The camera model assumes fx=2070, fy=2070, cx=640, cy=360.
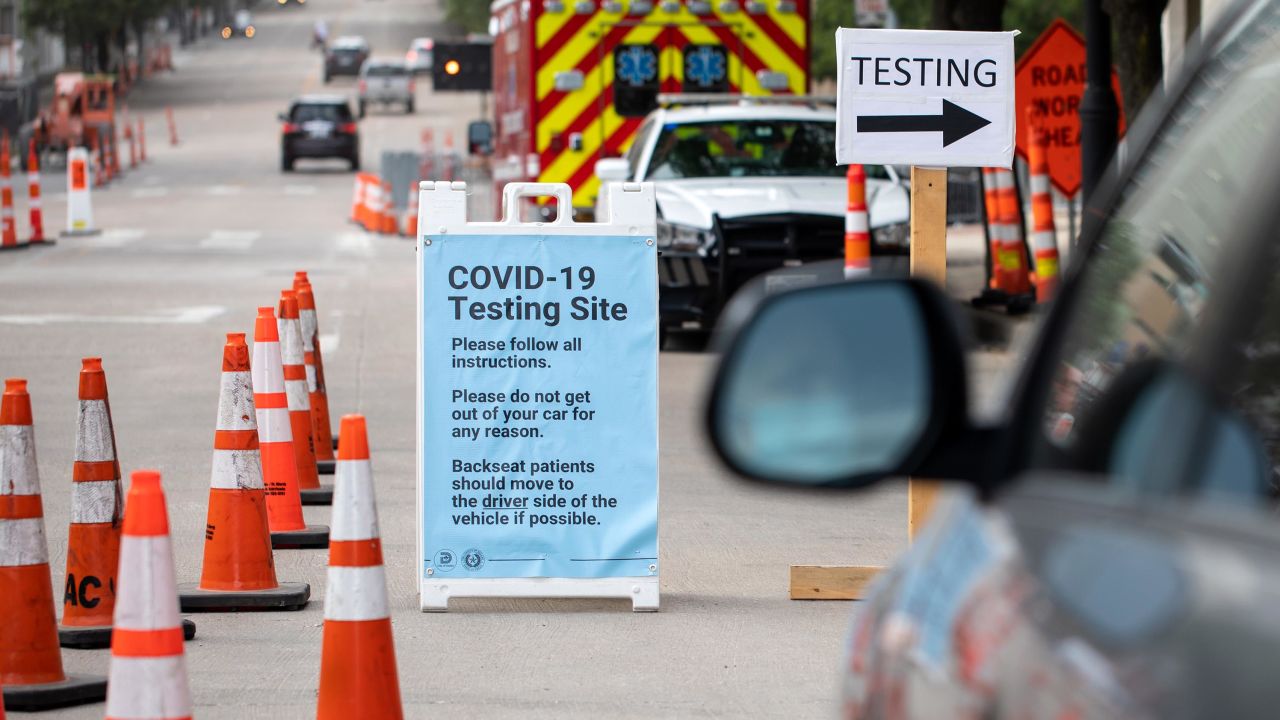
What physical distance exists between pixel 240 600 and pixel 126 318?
411 inches

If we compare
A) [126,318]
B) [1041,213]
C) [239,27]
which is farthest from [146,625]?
[239,27]

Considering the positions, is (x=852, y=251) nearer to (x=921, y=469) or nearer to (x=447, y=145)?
(x=921, y=469)

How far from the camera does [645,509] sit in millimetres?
6812

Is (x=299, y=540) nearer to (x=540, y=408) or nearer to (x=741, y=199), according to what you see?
(x=540, y=408)

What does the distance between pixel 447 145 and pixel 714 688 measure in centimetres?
4227

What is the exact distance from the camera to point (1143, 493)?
192 centimetres

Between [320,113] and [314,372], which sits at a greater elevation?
[314,372]

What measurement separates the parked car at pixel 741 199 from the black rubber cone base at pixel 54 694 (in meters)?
8.10

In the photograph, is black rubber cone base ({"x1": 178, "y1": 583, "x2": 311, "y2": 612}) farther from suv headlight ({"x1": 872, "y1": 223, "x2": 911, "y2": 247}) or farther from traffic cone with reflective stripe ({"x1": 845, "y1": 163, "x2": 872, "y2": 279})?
suv headlight ({"x1": 872, "y1": 223, "x2": 911, "y2": 247})

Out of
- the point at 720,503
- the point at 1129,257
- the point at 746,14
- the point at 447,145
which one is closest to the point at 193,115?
the point at 447,145

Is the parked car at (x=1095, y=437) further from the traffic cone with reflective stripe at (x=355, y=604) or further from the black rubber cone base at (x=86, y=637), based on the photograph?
the black rubber cone base at (x=86, y=637)

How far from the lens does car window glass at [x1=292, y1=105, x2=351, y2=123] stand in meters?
45.7

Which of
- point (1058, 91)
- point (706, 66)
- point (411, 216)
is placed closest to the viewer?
point (1058, 91)

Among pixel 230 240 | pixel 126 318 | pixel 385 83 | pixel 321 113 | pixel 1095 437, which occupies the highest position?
pixel 1095 437
